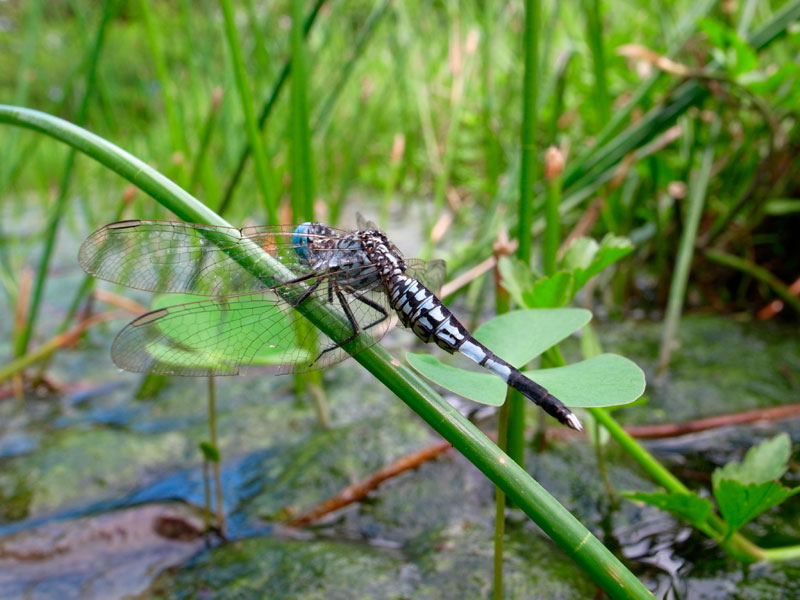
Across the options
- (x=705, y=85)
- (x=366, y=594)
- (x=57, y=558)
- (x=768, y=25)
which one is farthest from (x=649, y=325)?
(x=57, y=558)

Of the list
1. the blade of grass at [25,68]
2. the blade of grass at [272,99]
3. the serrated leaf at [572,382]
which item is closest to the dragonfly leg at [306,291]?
the serrated leaf at [572,382]

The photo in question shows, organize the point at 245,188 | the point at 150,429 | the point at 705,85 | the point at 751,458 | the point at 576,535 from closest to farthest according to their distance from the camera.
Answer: the point at 576,535, the point at 751,458, the point at 705,85, the point at 150,429, the point at 245,188

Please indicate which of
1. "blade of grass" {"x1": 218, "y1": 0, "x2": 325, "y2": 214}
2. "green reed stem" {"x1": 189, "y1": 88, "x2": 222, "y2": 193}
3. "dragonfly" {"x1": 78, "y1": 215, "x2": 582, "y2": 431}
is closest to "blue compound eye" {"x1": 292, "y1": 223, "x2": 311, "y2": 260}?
"dragonfly" {"x1": 78, "y1": 215, "x2": 582, "y2": 431}

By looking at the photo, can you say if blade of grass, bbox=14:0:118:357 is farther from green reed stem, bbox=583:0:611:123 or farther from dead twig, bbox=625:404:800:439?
dead twig, bbox=625:404:800:439

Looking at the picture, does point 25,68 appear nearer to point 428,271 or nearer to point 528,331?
point 428,271

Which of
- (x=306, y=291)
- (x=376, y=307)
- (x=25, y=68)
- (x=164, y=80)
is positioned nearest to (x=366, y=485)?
(x=376, y=307)

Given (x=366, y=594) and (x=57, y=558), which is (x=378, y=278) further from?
(x=57, y=558)

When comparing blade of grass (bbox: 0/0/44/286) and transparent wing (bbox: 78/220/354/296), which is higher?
blade of grass (bbox: 0/0/44/286)
